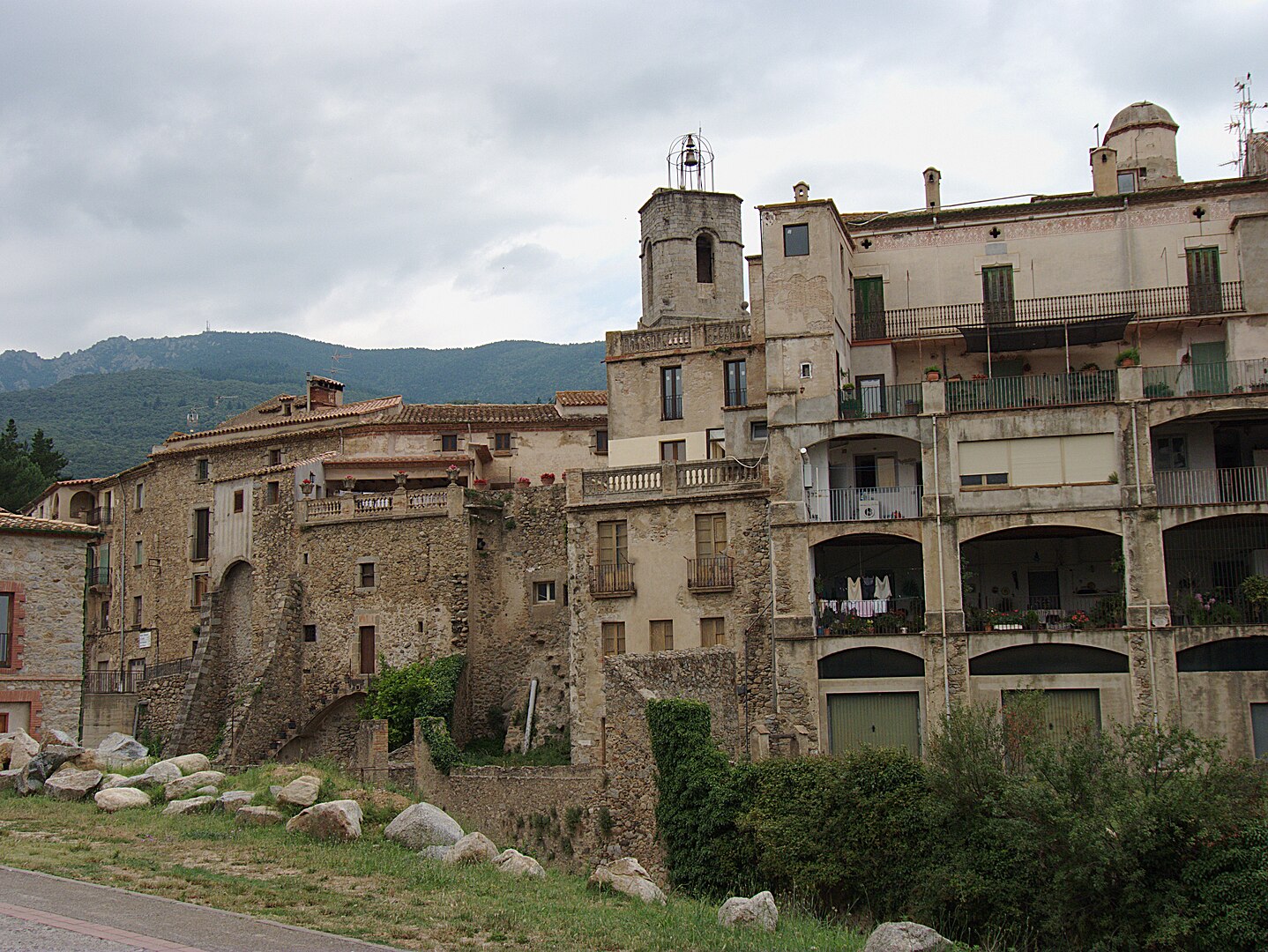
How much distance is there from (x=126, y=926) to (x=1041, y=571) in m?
30.4

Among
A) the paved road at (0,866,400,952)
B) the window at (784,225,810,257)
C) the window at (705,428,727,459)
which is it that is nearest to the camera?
the paved road at (0,866,400,952)

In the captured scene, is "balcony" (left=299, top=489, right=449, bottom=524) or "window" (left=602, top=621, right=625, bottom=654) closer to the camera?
"window" (left=602, top=621, right=625, bottom=654)

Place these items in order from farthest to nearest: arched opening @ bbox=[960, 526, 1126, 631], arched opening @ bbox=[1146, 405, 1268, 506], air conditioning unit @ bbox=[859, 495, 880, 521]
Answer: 1. air conditioning unit @ bbox=[859, 495, 880, 521]
2. arched opening @ bbox=[960, 526, 1126, 631]
3. arched opening @ bbox=[1146, 405, 1268, 506]

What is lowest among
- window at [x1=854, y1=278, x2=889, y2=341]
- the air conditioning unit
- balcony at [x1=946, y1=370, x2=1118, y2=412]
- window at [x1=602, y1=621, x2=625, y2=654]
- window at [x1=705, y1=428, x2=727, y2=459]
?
window at [x1=602, y1=621, x2=625, y2=654]

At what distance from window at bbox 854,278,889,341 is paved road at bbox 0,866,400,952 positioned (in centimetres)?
3213

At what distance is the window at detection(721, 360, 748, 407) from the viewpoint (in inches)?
1781

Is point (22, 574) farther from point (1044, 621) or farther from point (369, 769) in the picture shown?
point (1044, 621)

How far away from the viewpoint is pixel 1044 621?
3800 cm

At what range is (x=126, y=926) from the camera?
53.9 ft

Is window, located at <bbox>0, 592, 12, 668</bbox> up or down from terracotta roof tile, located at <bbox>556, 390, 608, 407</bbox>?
down

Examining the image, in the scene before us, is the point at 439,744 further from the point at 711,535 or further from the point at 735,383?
the point at 735,383

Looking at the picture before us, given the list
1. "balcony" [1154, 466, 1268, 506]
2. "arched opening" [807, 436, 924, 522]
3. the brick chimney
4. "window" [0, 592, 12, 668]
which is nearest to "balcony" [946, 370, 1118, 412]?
"arched opening" [807, 436, 924, 522]

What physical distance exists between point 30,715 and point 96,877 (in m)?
17.4

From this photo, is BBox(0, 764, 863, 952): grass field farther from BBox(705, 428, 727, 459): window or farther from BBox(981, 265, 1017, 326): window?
BBox(981, 265, 1017, 326): window
